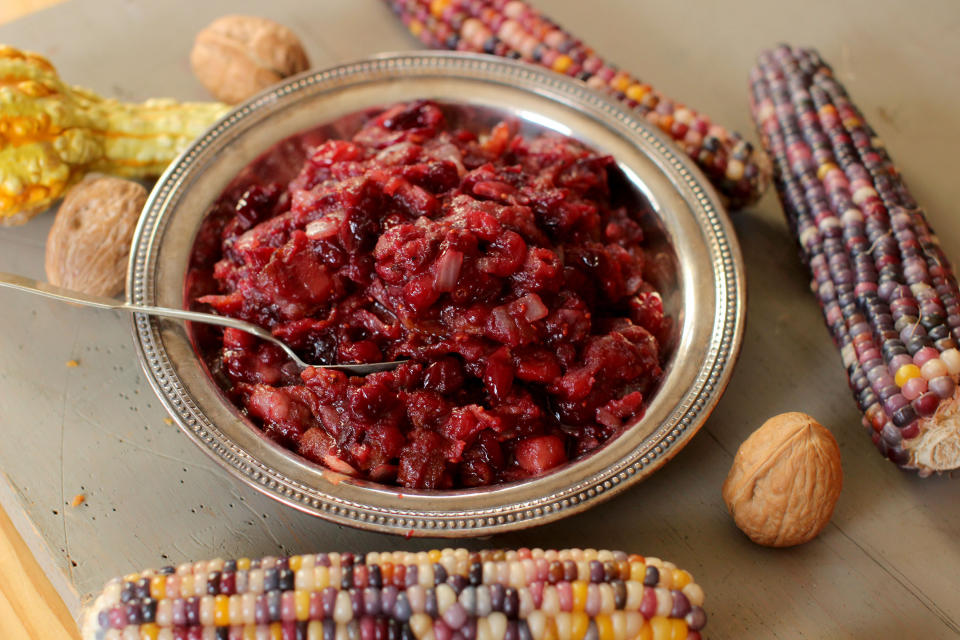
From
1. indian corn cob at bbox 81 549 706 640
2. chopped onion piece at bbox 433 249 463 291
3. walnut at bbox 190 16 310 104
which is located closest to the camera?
indian corn cob at bbox 81 549 706 640

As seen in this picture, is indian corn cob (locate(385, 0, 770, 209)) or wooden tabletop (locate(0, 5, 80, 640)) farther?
indian corn cob (locate(385, 0, 770, 209))

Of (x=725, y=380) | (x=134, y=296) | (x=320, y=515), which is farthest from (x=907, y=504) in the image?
(x=134, y=296)

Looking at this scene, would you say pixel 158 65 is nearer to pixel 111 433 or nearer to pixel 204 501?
pixel 111 433

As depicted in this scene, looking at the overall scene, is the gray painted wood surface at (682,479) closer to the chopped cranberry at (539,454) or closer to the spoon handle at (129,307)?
the chopped cranberry at (539,454)

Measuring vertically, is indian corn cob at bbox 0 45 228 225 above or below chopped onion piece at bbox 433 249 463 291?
above

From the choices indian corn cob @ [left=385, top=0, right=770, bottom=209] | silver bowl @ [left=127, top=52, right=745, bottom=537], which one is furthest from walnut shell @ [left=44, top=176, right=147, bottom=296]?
indian corn cob @ [left=385, top=0, right=770, bottom=209]

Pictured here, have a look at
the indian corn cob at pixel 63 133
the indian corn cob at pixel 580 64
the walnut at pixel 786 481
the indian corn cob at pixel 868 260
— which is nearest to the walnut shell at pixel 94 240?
the indian corn cob at pixel 63 133

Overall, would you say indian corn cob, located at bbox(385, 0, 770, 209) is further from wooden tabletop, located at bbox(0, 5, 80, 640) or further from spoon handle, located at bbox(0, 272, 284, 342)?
wooden tabletop, located at bbox(0, 5, 80, 640)
